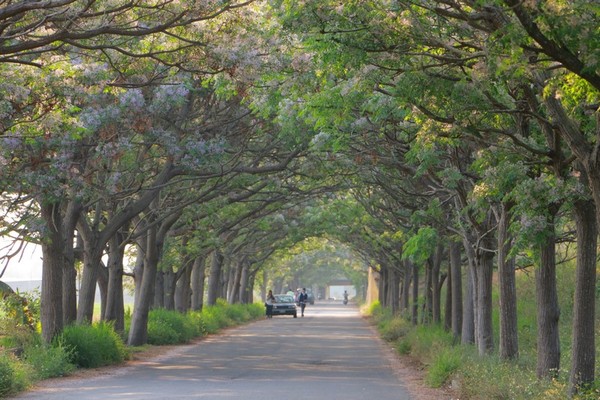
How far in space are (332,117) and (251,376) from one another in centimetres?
796

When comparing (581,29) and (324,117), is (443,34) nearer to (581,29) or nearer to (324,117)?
(324,117)

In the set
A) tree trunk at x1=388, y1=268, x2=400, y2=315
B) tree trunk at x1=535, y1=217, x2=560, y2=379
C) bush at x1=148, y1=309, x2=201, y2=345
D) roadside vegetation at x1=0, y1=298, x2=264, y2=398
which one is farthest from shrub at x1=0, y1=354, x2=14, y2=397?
tree trunk at x1=388, y1=268, x2=400, y2=315

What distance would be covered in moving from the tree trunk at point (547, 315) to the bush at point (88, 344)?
1020 cm

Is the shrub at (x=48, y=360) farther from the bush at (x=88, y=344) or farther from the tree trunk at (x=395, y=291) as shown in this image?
the tree trunk at (x=395, y=291)

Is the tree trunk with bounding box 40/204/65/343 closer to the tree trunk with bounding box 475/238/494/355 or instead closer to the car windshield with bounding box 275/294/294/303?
the tree trunk with bounding box 475/238/494/355

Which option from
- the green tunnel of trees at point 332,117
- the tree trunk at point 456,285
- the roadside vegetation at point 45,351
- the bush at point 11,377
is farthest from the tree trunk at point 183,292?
the bush at point 11,377

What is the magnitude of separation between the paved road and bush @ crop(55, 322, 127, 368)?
0.66 metres

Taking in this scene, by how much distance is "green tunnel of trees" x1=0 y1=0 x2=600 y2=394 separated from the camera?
11.3 metres

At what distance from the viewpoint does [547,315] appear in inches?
594

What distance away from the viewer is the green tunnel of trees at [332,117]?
444 inches

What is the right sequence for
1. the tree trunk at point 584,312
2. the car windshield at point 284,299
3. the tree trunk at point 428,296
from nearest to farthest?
the tree trunk at point 584,312, the tree trunk at point 428,296, the car windshield at point 284,299

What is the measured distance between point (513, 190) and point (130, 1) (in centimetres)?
548

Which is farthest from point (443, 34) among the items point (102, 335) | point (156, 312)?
point (156, 312)

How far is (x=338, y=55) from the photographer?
11.6 metres
